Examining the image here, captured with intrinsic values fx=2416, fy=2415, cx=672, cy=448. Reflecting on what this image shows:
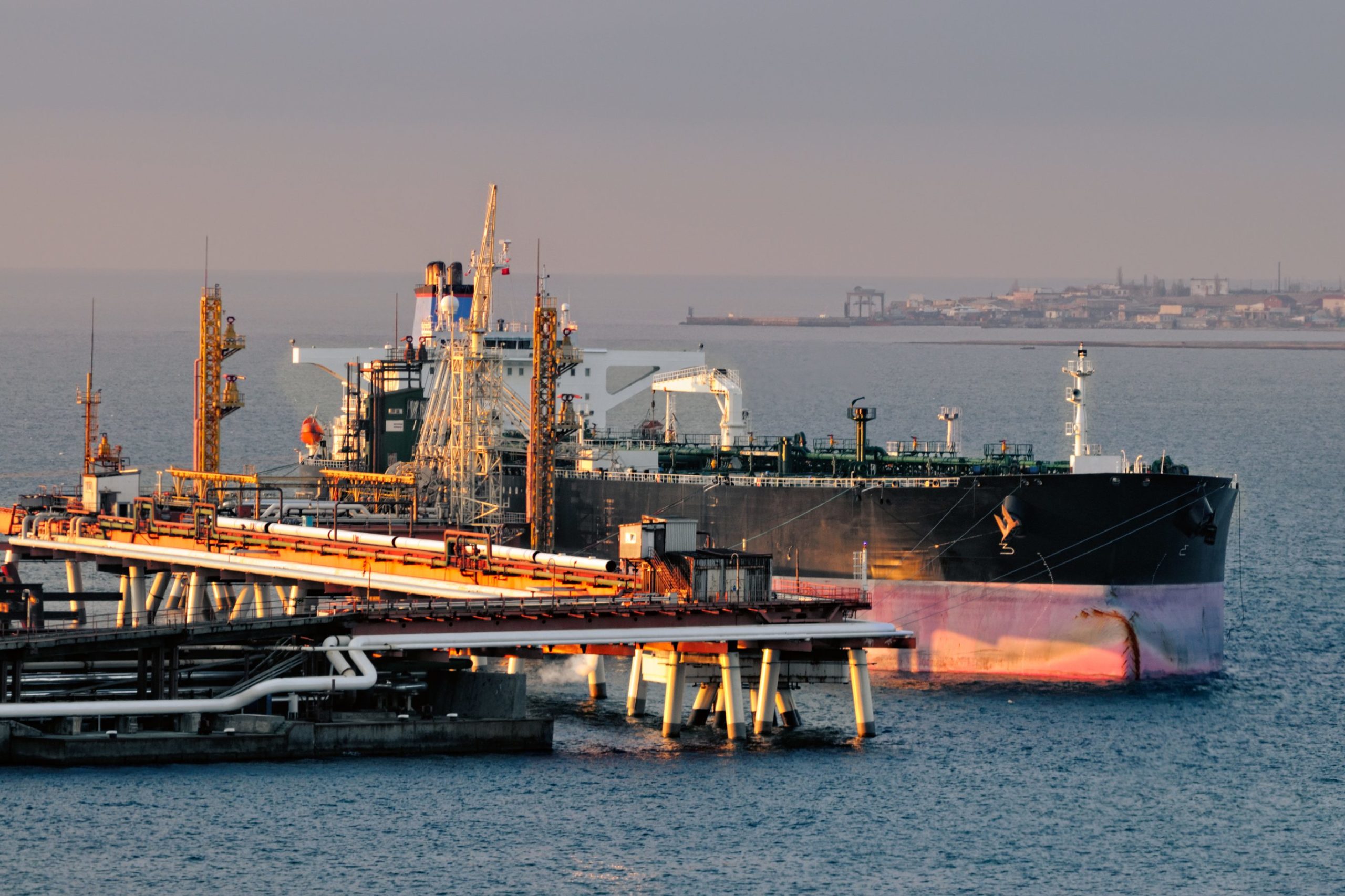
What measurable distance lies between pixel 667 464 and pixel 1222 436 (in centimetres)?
10232

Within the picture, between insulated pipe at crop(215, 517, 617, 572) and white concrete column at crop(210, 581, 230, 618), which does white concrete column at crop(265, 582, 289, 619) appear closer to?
insulated pipe at crop(215, 517, 617, 572)

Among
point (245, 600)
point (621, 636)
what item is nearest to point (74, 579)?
point (245, 600)

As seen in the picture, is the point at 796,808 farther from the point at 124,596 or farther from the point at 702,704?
the point at 124,596

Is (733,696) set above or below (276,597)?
below

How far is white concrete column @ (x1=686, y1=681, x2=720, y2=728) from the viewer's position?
7056cm

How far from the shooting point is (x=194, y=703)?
63.4 meters

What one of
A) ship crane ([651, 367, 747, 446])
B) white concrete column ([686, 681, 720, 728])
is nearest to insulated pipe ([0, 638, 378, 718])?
white concrete column ([686, 681, 720, 728])

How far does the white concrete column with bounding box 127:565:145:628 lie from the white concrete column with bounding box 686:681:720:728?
29212 millimetres

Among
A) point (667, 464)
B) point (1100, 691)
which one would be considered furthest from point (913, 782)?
point (667, 464)

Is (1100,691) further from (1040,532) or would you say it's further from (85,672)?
(85,672)

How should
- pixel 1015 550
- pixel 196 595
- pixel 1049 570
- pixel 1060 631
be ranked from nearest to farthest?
pixel 1060 631 < pixel 1049 570 < pixel 1015 550 < pixel 196 595

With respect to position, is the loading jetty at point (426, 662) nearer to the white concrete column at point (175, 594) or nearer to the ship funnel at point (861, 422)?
the ship funnel at point (861, 422)

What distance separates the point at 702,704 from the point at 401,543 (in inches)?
659

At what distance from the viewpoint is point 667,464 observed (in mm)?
101688
